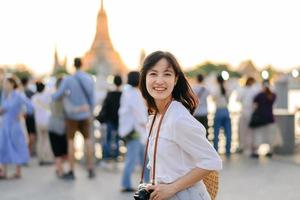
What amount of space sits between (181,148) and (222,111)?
854cm

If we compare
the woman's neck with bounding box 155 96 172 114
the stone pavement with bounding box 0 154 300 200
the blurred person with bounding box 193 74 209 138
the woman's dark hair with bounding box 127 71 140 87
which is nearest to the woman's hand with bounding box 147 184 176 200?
the woman's neck with bounding box 155 96 172 114

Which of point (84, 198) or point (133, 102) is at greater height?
point (133, 102)

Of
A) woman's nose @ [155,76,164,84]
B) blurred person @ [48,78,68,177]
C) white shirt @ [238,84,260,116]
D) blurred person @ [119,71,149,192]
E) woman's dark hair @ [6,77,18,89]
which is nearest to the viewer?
woman's nose @ [155,76,164,84]

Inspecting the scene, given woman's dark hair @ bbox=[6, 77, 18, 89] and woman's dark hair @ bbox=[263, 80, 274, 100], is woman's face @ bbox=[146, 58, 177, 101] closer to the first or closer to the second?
woman's dark hair @ bbox=[6, 77, 18, 89]

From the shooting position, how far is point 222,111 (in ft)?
35.7

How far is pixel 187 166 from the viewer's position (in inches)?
96.7

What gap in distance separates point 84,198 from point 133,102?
1440mm

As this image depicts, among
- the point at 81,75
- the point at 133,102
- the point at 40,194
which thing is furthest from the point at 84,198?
the point at 81,75

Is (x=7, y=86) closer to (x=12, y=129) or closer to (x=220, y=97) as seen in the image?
(x=12, y=129)

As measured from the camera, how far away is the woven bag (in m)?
2.59

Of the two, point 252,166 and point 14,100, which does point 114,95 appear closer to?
point 14,100

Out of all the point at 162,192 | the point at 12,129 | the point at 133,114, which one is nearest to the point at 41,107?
the point at 12,129

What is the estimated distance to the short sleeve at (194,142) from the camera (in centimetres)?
240

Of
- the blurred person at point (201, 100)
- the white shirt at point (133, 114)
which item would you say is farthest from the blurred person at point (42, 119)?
the white shirt at point (133, 114)
